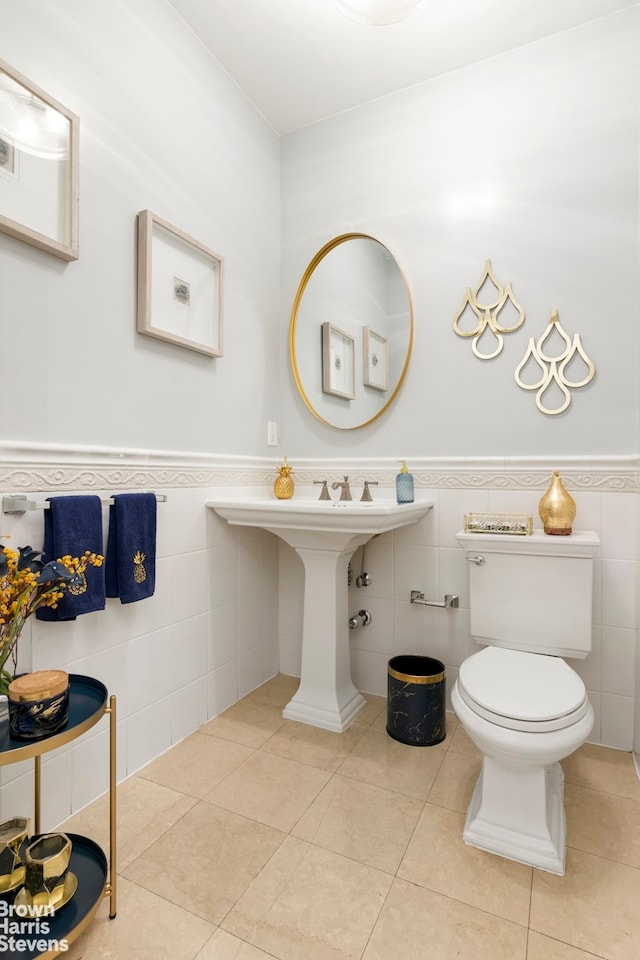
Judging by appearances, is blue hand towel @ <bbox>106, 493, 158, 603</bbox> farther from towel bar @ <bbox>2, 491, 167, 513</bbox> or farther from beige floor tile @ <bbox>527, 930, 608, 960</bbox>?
beige floor tile @ <bbox>527, 930, 608, 960</bbox>

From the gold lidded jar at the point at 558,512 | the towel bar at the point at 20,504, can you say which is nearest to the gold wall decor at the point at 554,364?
the gold lidded jar at the point at 558,512

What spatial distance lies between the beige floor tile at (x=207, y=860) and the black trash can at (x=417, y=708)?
616mm

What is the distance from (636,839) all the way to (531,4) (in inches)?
103

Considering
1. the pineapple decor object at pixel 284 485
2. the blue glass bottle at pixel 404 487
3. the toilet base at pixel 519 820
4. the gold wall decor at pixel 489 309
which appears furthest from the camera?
the pineapple decor object at pixel 284 485

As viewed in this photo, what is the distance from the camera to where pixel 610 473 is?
176 centimetres

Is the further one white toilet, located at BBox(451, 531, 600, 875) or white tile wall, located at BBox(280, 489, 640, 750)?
white tile wall, located at BBox(280, 489, 640, 750)

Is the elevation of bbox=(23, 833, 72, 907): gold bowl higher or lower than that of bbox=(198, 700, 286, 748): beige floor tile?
higher

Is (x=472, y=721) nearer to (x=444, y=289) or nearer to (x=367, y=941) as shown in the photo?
(x=367, y=941)

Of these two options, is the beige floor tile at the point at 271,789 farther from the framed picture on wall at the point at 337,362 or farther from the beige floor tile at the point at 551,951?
the framed picture on wall at the point at 337,362

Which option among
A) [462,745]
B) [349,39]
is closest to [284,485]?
[462,745]

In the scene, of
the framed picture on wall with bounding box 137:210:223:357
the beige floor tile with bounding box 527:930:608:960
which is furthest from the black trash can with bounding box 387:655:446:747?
the framed picture on wall with bounding box 137:210:223:357

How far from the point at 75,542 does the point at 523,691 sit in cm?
124

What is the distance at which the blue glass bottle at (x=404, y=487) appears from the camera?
2.01 metres

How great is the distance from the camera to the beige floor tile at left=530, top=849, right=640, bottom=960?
1.04 metres
